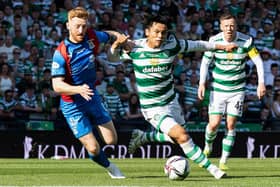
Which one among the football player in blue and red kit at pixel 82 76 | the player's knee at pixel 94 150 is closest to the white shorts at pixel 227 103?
the football player in blue and red kit at pixel 82 76

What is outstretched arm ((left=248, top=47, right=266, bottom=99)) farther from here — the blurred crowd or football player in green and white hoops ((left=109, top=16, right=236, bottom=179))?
the blurred crowd

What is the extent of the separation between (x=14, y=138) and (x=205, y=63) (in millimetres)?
6418

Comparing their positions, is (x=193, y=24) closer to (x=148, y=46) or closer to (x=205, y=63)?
(x=205, y=63)

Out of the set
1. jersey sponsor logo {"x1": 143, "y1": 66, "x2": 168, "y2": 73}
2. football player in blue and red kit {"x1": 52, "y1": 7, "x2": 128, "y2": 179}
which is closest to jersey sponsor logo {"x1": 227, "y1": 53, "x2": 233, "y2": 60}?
jersey sponsor logo {"x1": 143, "y1": 66, "x2": 168, "y2": 73}

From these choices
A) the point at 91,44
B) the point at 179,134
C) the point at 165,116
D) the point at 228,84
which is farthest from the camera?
the point at 228,84

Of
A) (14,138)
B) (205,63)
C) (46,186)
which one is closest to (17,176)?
(46,186)

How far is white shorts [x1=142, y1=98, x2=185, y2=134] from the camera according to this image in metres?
11.8

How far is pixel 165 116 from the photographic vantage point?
12031 millimetres

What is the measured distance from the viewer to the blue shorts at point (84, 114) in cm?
1164

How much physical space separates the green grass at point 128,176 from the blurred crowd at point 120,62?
4032 mm

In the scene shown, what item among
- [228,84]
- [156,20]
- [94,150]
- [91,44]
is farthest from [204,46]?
[228,84]

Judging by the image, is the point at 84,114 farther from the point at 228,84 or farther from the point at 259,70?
the point at 228,84

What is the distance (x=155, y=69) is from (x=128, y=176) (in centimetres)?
156

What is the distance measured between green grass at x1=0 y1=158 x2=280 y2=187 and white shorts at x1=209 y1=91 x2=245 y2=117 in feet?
3.15
